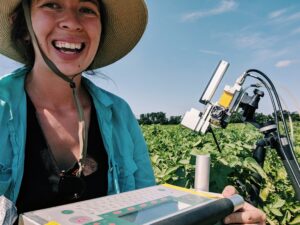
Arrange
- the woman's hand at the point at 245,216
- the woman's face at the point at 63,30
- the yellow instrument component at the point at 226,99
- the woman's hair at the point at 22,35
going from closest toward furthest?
the woman's hand at the point at 245,216 → the woman's face at the point at 63,30 → the woman's hair at the point at 22,35 → the yellow instrument component at the point at 226,99

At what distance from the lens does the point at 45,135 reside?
1.44 metres

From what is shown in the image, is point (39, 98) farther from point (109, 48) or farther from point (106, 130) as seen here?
point (109, 48)

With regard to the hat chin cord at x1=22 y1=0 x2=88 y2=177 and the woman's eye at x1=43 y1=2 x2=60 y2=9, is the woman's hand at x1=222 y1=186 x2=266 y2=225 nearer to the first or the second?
the hat chin cord at x1=22 y1=0 x2=88 y2=177

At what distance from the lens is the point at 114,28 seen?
1.82 meters

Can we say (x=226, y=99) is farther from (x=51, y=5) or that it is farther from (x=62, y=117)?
(x=51, y=5)

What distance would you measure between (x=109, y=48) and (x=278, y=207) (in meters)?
1.57

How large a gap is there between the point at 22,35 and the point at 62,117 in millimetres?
444

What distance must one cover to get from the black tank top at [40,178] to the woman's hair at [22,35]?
0.33 metres

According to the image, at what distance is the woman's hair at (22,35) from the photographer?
1.62 m

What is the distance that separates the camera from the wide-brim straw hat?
1665 mm

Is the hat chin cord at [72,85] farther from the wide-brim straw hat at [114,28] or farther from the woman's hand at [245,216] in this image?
the woman's hand at [245,216]

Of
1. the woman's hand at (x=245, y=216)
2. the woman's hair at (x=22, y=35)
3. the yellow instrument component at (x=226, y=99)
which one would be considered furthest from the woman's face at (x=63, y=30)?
the yellow instrument component at (x=226, y=99)

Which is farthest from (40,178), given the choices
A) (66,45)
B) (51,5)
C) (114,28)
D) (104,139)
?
(114,28)

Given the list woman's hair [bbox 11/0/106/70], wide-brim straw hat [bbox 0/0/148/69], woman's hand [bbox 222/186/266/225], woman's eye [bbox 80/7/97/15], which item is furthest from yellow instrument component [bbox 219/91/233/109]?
woman's hand [bbox 222/186/266/225]
